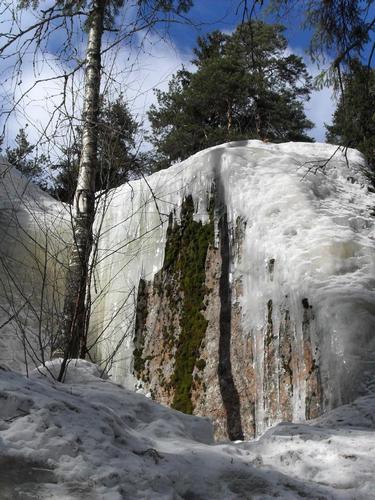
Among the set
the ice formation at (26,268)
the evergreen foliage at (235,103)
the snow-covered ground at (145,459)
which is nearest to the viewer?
the snow-covered ground at (145,459)

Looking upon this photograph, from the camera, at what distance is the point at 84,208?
15.5 ft

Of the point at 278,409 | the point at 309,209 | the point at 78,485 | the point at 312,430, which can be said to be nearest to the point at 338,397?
the point at 278,409

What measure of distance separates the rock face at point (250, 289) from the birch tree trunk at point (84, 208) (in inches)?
8.2

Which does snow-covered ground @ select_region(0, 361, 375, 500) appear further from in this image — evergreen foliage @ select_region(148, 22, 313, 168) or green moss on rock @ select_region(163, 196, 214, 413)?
evergreen foliage @ select_region(148, 22, 313, 168)

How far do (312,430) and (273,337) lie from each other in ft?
7.93

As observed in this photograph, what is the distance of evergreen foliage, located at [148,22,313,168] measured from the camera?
1523 centimetres

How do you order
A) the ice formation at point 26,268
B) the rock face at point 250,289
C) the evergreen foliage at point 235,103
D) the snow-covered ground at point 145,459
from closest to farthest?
1. the snow-covered ground at point 145,459
2. the rock face at point 250,289
3. the ice formation at point 26,268
4. the evergreen foliage at point 235,103

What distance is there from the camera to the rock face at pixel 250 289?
4.35 meters

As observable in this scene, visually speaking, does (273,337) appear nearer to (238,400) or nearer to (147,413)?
(238,400)

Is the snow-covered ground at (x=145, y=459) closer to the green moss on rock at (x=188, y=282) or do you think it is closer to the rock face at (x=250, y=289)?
the rock face at (x=250, y=289)

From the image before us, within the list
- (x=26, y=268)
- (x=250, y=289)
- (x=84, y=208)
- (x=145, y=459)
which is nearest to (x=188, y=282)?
(x=250, y=289)

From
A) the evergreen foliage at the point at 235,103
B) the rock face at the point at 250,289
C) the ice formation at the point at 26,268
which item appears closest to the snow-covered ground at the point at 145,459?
the rock face at the point at 250,289

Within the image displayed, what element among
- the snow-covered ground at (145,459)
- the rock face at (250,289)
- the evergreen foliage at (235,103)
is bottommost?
the snow-covered ground at (145,459)

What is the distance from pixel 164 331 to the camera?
6797mm
